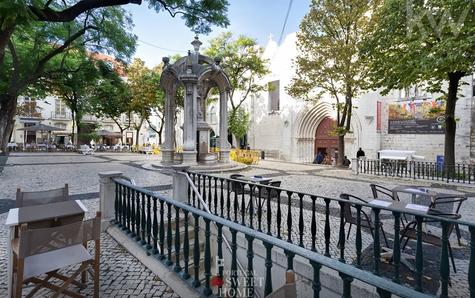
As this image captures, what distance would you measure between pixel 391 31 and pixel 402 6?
2.95 feet

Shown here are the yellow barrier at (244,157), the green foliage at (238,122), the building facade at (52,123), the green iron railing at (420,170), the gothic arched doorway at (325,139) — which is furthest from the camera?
the building facade at (52,123)

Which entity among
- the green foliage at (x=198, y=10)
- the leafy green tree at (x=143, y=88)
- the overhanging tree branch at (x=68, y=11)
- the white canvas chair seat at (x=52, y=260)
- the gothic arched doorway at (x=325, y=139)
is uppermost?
the leafy green tree at (x=143, y=88)

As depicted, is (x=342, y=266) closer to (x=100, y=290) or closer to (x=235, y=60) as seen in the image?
(x=100, y=290)

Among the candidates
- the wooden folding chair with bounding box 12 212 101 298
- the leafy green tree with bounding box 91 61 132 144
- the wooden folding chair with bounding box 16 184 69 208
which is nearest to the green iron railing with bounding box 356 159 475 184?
the wooden folding chair with bounding box 12 212 101 298

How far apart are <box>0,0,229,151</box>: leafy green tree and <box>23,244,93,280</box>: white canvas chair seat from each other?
4.24m

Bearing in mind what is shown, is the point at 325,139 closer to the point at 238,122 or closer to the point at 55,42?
the point at 238,122

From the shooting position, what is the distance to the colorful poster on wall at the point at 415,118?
1706cm

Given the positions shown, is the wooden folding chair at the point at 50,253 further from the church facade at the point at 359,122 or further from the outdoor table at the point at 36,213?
the church facade at the point at 359,122

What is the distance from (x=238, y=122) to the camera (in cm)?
2691

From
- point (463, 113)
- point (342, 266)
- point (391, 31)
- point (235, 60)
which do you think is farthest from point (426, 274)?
point (235, 60)

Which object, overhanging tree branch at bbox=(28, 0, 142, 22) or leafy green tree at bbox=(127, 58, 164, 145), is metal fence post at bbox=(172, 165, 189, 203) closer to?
overhanging tree branch at bbox=(28, 0, 142, 22)

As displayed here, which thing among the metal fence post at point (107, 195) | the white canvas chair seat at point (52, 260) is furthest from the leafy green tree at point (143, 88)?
the white canvas chair seat at point (52, 260)

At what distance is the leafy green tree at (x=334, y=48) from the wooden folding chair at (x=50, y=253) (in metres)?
14.5

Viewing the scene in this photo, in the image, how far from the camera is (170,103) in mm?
15188
